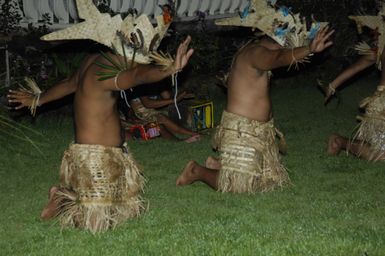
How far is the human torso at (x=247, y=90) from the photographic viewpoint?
194 inches

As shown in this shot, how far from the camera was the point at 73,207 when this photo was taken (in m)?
4.21

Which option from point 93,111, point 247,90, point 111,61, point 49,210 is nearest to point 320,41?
point 247,90

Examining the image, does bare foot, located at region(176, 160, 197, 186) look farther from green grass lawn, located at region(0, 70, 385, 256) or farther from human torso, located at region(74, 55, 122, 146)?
human torso, located at region(74, 55, 122, 146)

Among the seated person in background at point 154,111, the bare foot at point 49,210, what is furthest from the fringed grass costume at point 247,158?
the seated person in background at point 154,111

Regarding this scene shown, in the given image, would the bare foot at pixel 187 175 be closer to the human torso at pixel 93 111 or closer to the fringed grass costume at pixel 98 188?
the fringed grass costume at pixel 98 188

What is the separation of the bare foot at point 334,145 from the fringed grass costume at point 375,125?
24cm

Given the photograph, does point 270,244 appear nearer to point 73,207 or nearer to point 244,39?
point 73,207

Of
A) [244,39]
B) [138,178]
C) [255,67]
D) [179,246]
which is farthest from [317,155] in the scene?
[244,39]

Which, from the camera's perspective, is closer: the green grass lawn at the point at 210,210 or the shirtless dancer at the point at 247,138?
the green grass lawn at the point at 210,210

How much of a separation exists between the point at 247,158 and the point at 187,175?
18.2 inches

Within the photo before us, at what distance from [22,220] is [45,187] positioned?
0.76 m

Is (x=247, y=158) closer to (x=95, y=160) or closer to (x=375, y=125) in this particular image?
(x=95, y=160)

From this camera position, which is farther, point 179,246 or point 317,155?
point 317,155

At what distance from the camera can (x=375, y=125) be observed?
565 cm
